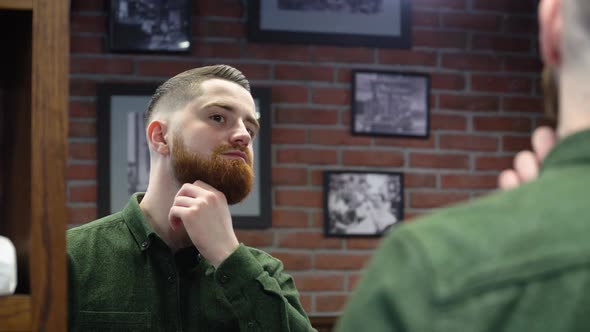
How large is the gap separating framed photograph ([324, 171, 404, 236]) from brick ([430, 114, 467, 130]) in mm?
271

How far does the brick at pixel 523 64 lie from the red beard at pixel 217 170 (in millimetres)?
1806

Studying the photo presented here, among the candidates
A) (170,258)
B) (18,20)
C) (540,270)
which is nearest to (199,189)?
(170,258)

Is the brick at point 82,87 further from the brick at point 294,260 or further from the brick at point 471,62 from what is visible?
the brick at point 471,62

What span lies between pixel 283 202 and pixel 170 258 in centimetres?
123

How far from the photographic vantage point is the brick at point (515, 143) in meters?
3.14

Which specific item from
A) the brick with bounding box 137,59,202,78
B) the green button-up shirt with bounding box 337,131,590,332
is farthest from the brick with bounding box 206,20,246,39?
the green button-up shirt with bounding box 337,131,590,332

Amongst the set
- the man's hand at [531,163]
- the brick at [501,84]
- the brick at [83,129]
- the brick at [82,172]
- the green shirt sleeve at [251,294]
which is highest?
the brick at [501,84]

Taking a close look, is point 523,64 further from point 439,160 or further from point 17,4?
point 17,4

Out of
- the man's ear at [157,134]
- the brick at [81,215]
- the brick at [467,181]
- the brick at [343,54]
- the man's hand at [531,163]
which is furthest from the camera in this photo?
the brick at [467,181]

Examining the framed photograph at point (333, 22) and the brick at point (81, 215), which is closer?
the brick at point (81, 215)

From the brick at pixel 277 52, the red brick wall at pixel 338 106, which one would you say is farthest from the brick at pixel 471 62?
the brick at pixel 277 52

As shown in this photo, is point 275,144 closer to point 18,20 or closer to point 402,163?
point 402,163

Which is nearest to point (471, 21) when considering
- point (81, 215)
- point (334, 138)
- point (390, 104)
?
point (390, 104)

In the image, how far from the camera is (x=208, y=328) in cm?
168
